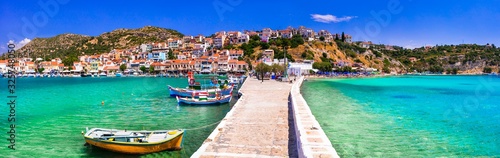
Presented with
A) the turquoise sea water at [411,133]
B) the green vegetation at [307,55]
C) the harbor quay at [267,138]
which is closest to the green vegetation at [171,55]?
the green vegetation at [307,55]

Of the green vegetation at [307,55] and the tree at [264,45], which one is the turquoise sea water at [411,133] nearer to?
the green vegetation at [307,55]

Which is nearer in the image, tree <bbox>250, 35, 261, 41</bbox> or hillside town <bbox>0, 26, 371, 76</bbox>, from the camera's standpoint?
hillside town <bbox>0, 26, 371, 76</bbox>

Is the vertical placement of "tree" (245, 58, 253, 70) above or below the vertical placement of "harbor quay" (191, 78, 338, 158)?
above

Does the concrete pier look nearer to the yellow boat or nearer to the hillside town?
the yellow boat

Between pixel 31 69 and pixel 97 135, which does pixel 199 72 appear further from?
pixel 97 135

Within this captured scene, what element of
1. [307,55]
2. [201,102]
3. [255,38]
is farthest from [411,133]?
[255,38]

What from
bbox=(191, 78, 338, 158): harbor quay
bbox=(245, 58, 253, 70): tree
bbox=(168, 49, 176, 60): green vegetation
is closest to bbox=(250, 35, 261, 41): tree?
bbox=(245, 58, 253, 70): tree

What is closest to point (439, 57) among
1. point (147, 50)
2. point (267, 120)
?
point (147, 50)

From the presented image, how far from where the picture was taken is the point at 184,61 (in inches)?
3597

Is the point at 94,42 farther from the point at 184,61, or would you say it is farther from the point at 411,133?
the point at 411,133

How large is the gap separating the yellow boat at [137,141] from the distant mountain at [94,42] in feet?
474

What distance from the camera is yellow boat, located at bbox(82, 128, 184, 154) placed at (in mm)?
9781

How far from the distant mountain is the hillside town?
2740 centimetres

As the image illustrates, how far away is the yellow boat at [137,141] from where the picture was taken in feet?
32.1
